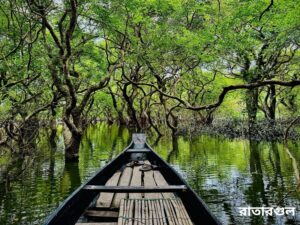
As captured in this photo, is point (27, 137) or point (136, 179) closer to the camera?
point (136, 179)

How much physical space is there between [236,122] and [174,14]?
10078mm

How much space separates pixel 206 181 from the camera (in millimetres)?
9516

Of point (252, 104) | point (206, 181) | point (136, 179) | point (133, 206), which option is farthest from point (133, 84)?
point (252, 104)

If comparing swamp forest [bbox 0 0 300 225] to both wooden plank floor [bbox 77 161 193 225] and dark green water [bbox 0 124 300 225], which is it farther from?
wooden plank floor [bbox 77 161 193 225]

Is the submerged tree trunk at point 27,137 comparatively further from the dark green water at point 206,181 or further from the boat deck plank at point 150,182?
the boat deck plank at point 150,182

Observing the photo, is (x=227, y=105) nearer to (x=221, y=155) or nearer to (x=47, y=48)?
(x=221, y=155)

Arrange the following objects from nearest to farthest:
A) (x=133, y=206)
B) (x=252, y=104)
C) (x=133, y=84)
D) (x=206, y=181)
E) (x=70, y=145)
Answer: (x=133, y=206) → (x=206, y=181) → (x=70, y=145) → (x=133, y=84) → (x=252, y=104)

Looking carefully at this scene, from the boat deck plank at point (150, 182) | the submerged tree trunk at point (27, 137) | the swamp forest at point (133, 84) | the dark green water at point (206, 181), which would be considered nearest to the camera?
the boat deck plank at point (150, 182)

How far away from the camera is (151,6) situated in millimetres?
15648

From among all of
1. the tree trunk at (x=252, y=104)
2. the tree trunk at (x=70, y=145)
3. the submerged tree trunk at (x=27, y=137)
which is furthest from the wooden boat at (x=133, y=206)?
the tree trunk at (x=252, y=104)

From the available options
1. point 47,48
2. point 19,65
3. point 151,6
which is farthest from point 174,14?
point 19,65

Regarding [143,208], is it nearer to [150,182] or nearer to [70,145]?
[150,182]

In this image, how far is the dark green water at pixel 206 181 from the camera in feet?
22.8

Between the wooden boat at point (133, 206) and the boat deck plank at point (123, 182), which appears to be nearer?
the wooden boat at point (133, 206)
